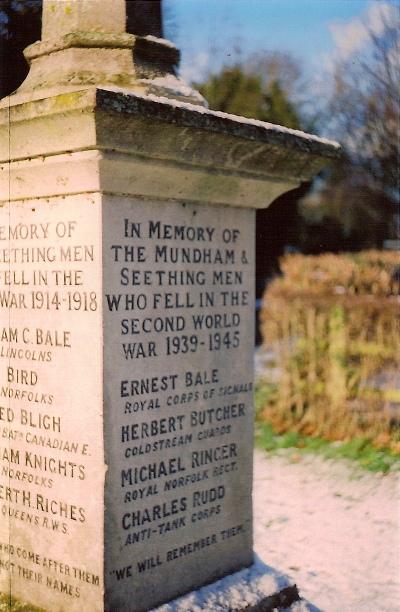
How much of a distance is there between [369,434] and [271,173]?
13.6 feet

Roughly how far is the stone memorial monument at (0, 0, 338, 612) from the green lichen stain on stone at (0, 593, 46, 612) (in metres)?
0.03

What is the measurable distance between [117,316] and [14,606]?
45.4 inches

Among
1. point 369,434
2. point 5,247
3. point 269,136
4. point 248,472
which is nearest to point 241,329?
point 248,472

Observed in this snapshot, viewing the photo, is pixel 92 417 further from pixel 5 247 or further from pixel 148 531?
pixel 5 247

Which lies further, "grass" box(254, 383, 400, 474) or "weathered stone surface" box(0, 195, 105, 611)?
"grass" box(254, 383, 400, 474)

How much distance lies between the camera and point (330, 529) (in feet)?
15.4

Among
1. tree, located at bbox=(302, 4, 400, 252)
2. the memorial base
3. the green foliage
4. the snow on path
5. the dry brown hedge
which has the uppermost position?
tree, located at bbox=(302, 4, 400, 252)

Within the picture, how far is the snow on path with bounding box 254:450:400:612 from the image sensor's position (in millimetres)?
3791

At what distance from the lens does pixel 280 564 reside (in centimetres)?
413

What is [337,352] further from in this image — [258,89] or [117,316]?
[258,89]

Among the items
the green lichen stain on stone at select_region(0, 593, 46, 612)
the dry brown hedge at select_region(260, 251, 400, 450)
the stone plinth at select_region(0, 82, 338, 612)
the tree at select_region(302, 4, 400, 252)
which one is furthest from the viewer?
the tree at select_region(302, 4, 400, 252)

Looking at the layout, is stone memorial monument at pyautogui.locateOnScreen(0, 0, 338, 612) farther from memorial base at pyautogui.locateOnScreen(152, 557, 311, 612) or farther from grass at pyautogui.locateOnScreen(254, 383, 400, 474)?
grass at pyautogui.locateOnScreen(254, 383, 400, 474)

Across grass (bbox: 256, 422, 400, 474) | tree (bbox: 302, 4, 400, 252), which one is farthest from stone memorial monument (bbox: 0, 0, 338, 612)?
tree (bbox: 302, 4, 400, 252)

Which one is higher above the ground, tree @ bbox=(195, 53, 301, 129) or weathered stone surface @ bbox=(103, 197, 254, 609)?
tree @ bbox=(195, 53, 301, 129)
